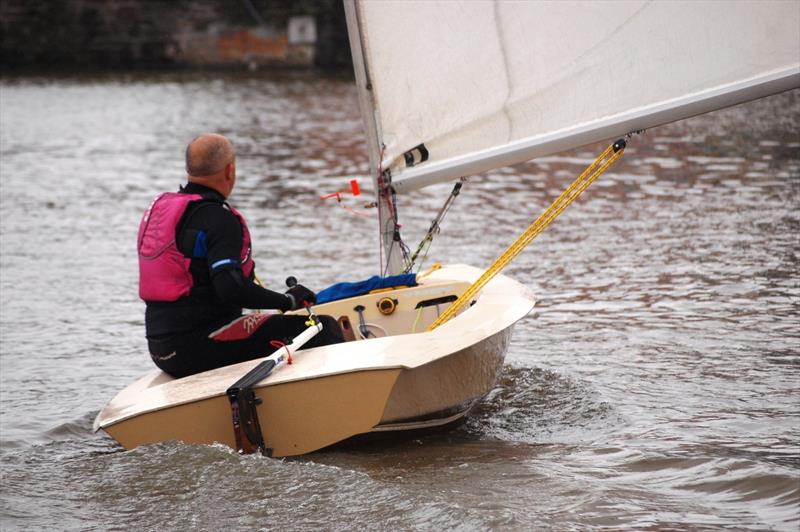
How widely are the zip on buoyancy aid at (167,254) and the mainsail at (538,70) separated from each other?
1114 mm

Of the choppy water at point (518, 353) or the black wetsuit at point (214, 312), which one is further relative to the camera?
the black wetsuit at point (214, 312)

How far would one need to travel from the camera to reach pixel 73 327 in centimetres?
731

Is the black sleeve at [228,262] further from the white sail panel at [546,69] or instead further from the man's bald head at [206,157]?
the white sail panel at [546,69]

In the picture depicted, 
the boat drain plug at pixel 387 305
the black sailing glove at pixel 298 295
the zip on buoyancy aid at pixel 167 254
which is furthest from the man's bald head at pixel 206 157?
the boat drain plug at pixel 387 305

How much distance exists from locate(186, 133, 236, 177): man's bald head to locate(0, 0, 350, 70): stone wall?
92.7 ft

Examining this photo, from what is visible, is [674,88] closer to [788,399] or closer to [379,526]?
[788,399]

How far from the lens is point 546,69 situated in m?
5.16

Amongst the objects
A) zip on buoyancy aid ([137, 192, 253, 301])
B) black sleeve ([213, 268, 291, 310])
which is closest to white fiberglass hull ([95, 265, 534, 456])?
black sleeve ([213, 268, 291, 310])

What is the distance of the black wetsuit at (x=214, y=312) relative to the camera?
14.5ft

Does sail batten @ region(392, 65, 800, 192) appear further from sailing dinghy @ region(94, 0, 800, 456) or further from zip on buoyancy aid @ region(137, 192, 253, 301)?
zip on buoyancy aid @ region(137, 192, 253, 301)

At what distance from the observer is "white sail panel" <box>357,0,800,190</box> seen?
4828mm

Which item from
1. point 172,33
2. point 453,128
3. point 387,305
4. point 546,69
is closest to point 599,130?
point 546,69

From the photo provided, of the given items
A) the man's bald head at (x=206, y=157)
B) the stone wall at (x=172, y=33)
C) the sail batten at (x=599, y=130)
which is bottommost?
the sail batten at (x=599, y=130)

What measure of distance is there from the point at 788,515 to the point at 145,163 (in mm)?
12095
